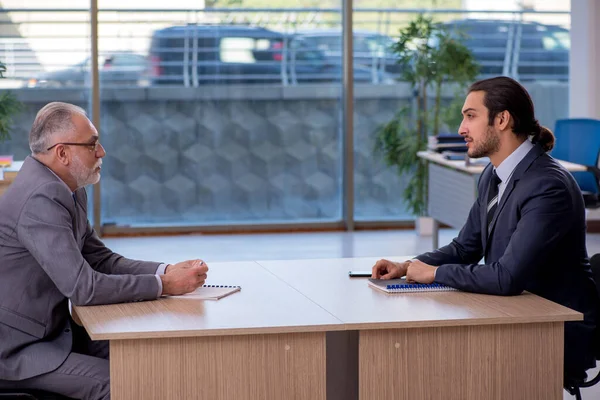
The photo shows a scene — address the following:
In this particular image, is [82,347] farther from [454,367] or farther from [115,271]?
[454,367]

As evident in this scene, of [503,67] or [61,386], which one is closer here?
[61,386]

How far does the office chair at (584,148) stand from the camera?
303 inches

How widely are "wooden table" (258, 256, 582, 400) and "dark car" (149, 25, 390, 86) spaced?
21.7 feet

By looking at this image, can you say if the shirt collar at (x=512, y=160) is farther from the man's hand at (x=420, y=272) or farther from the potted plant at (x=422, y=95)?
the potted plant at (x=422, y=95)

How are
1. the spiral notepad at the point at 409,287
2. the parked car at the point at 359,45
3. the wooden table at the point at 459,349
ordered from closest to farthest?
the wooden table at the point at 459,349 < the spiral notepad at the point at 409,287 < the parked car at the point at 359,45

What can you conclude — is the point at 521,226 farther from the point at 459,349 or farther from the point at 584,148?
the point at 584,148

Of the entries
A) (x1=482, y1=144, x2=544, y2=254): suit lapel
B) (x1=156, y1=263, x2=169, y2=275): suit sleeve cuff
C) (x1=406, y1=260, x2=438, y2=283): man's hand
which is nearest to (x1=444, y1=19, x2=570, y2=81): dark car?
(x1=482, y1=144, x2=544, y2=254): suit lapel

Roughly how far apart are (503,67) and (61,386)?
7.61 m

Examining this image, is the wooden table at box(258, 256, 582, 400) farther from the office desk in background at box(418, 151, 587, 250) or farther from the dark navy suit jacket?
the office desk in background at box(418, 151, 587, 250)

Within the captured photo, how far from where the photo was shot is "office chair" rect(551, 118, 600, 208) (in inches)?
303

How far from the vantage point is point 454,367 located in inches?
116

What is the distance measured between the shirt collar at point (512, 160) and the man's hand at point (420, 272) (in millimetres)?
429

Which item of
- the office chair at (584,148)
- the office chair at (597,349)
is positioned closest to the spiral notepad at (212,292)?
the office chair at (597,349)

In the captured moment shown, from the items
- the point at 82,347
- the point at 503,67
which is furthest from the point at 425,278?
the point at 503,67
